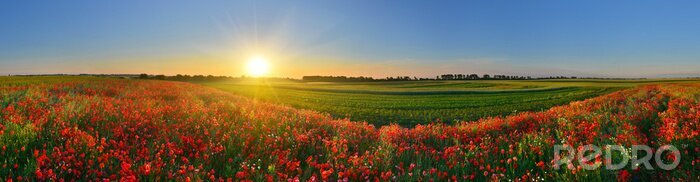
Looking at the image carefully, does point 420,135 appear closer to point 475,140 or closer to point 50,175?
point 475,140

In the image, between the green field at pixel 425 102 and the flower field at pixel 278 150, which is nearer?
the flower field at pixel 278 150

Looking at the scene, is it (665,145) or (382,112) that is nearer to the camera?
(665,145)

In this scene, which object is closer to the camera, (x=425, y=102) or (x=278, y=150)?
(x=278, y=150)

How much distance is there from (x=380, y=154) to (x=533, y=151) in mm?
2636

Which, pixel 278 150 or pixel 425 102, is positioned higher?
pixel 278 150

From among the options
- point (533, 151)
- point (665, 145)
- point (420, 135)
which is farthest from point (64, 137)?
point (665, 145)

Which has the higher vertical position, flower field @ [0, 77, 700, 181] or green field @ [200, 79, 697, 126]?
flower field @ [0, 77, 700, 181]

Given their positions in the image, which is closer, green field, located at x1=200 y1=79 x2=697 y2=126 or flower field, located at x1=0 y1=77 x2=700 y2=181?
flower field, located at x1=0 y1=77 x2=700 y2=181

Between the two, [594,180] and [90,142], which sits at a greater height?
[90,142]

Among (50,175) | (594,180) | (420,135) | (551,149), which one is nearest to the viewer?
(50,175)

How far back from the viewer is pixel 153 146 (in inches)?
260

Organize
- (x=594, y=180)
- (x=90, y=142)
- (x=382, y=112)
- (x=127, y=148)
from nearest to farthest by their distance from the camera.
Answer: (x=594, y=180)
(x=90, y=142)
(x=127, y=148)
(x=382, y=112)

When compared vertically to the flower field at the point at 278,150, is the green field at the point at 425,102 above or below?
below

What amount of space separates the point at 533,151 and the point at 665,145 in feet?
6.41
